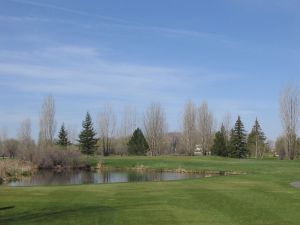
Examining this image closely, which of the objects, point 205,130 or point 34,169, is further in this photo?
point 205,130

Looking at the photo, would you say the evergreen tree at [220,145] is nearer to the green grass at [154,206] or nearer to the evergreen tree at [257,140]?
the evergreen tree at [257,140]

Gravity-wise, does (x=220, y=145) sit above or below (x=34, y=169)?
above

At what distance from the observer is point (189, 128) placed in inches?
3391

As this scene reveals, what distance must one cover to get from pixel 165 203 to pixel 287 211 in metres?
4.20

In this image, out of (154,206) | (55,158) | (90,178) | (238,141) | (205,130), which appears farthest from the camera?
(205,130)

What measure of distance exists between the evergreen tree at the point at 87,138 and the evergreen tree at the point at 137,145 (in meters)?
8.66

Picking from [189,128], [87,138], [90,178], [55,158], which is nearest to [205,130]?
[189,128]

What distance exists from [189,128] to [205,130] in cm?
309

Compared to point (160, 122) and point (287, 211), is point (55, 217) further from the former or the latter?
point (160, 122)

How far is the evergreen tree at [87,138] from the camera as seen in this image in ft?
262

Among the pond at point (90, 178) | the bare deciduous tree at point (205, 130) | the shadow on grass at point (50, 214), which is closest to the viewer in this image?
the shadow on grass at point (50, 214)

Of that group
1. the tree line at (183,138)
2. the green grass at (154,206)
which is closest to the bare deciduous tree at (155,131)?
the tree line at (183,138)

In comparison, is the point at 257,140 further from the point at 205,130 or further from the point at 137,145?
the point at 137,145

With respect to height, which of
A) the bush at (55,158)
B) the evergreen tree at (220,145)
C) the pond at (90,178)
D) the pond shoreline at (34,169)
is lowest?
the pond at (90,178)
